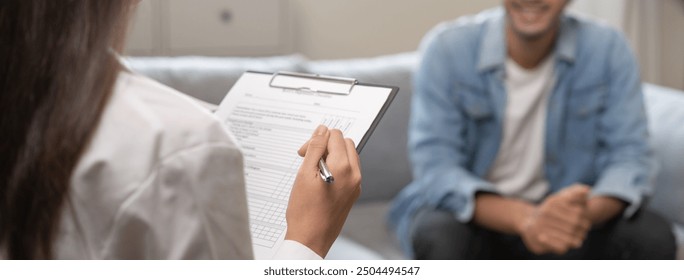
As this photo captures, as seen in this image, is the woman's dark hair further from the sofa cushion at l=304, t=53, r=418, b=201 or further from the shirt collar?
the sofa cushion at l=304, t=53, r=418, b=201

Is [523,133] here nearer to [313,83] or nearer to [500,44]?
[500,44]

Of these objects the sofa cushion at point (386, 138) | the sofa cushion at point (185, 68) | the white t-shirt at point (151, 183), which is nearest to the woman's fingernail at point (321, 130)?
the white t-shirt at point (151, 183)

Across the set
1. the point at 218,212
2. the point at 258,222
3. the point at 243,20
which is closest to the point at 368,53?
the point at 243,20

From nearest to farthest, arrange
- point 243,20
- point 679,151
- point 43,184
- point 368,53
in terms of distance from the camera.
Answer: point 43,184 < point 679,151 < point 243,20 < point 368,53

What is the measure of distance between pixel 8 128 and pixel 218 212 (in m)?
0.13

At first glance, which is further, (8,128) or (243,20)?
(243,20)

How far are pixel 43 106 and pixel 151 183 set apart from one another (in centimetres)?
8

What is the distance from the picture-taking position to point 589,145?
1.48 m

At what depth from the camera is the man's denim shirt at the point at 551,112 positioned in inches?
56.5

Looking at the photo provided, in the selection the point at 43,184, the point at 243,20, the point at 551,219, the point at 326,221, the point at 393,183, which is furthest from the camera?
the point at 243,20

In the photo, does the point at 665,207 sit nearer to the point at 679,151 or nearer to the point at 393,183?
the point at 679,151

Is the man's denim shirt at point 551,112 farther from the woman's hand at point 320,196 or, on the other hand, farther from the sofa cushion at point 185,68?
the woman's hand at point 320,196

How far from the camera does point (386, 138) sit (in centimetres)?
167

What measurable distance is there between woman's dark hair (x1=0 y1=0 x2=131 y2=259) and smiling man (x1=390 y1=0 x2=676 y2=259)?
0.92 m
